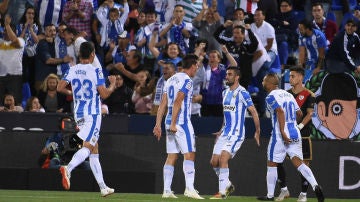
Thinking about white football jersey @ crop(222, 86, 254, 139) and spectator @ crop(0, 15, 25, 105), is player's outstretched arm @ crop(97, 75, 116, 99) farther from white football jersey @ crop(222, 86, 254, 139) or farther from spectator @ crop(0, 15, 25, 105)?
spectator @ crop(0, 15, 25, 105)

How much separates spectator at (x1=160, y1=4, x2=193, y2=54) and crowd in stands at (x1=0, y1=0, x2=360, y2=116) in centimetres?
2

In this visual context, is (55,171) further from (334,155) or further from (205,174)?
(334,155)

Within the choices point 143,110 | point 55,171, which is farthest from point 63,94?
point 55,171

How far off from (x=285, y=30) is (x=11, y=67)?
5.90m

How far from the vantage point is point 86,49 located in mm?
13547

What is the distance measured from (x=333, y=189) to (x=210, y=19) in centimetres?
490

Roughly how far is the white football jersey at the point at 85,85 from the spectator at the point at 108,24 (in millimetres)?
7095

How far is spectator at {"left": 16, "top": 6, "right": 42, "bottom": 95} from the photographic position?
19.8 metres

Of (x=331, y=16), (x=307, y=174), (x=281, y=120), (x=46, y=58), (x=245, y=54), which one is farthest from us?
(x=331, y=16)

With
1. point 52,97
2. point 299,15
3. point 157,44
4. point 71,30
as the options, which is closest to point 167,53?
point 157,44

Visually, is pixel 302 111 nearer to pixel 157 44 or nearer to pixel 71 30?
pixel 71 30

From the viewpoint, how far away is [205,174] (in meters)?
17.4

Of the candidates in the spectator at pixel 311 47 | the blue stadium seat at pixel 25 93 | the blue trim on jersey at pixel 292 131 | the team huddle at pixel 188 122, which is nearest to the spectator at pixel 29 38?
the blue stadium seat at pixel 25 93

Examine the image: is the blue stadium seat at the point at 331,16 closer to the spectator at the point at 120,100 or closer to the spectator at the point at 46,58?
the spectator at the point at 120,100
